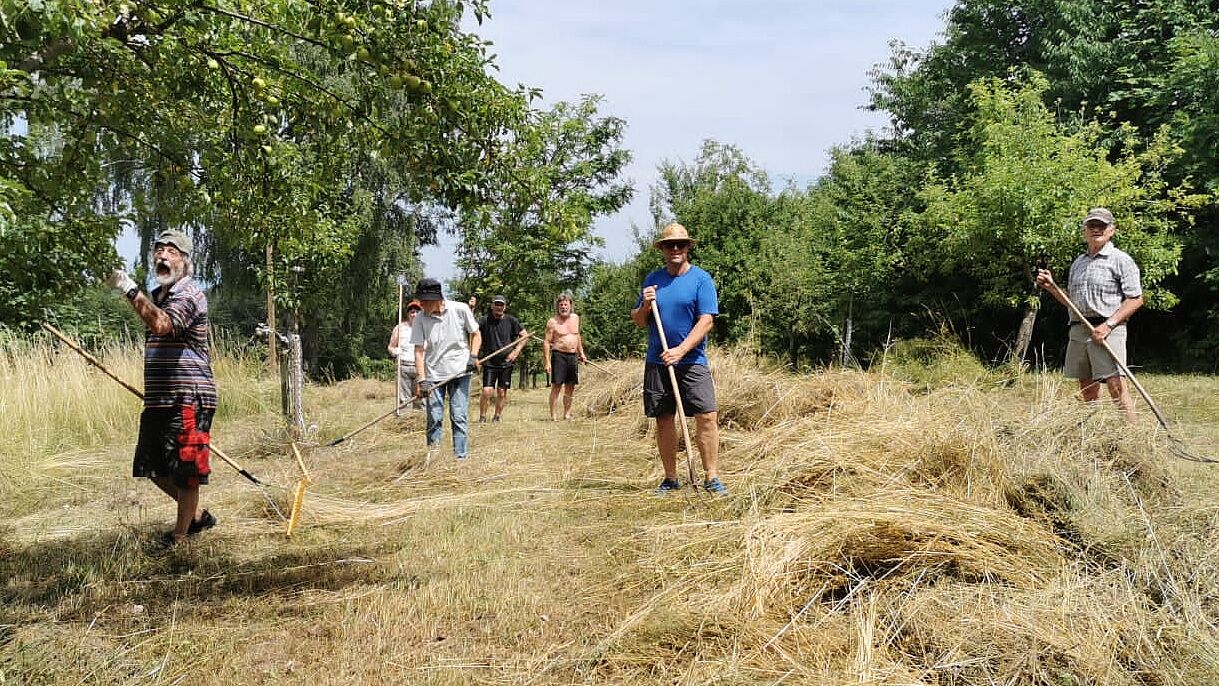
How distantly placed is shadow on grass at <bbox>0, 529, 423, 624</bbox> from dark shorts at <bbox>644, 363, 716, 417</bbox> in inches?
76.3

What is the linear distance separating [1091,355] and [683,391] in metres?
2.99

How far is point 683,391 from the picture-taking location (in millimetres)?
5301

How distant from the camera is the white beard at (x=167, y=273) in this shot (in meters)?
4.11

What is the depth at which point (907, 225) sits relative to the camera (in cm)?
1702

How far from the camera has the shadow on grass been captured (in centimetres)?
365

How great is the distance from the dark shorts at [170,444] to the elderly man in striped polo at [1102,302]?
5.42m

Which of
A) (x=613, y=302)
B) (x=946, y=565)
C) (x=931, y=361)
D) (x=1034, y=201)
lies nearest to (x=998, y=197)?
(x=1034, y=201)

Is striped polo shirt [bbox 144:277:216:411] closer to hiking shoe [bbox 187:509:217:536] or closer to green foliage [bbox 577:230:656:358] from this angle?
hiking shoe [bbox 187:509:217:536]

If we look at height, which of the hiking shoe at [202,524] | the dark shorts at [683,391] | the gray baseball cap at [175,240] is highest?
the gray baseball cap at [175,240]

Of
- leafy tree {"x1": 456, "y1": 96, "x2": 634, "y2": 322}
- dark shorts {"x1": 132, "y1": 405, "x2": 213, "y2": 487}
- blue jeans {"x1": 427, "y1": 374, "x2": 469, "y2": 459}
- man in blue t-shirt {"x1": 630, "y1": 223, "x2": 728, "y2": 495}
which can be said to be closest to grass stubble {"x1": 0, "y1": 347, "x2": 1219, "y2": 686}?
man in blue t-shirt {"x1": 630, "y1": 223, "x2": 728, "y2": 495}

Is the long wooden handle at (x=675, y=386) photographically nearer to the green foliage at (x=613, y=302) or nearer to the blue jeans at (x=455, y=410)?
the blue jeans at (x=455, y=410)

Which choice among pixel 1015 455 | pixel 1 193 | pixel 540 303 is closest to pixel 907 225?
pixel 540 303

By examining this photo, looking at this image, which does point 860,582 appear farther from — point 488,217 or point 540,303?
point 540,303

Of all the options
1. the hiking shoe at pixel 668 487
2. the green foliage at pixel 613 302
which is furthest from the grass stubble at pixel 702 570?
the green foliage at pixel 613 302
